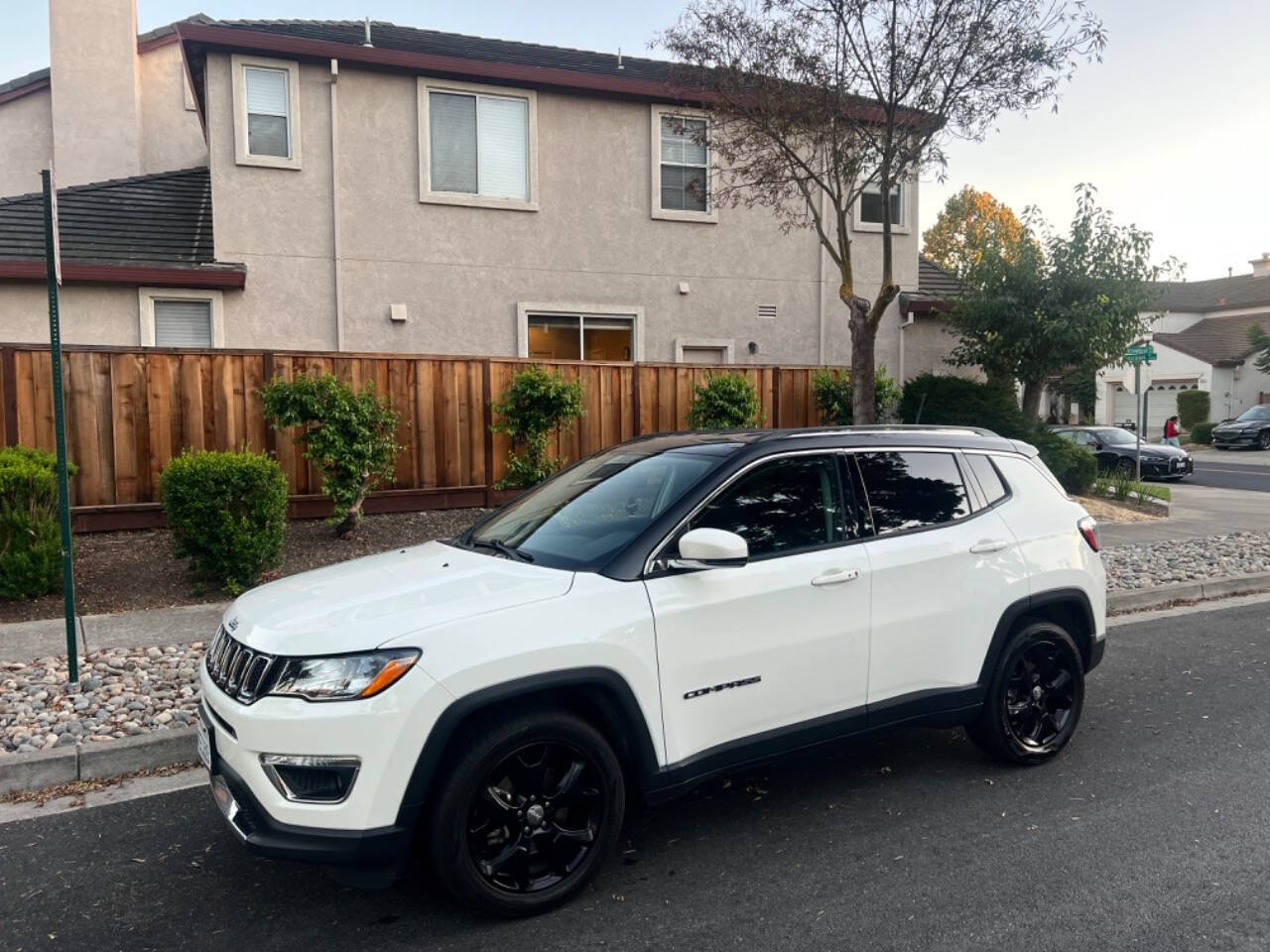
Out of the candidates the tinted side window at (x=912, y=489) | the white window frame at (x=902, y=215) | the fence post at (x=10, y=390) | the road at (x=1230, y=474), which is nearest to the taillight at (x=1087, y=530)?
the tinted side window at (x=912, y=489)

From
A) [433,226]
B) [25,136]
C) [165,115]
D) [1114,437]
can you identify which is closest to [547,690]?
[433,226]

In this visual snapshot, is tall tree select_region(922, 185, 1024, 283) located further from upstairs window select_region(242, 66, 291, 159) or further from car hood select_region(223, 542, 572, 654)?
car hood select_region(223, 542, 572, 654)

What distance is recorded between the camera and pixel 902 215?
16719 millimetres

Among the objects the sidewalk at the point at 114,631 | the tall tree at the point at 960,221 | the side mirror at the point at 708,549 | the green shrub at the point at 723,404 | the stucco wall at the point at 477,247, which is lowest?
the sidewalk at the point at 114,631

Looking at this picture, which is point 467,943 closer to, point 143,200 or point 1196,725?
point 1196,725

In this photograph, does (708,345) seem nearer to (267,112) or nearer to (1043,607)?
(267,112)

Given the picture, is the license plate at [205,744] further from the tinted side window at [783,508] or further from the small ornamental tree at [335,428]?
the small ornamental tree at [335,428]

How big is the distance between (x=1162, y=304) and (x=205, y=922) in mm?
62782

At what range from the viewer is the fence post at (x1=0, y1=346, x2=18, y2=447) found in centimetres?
930

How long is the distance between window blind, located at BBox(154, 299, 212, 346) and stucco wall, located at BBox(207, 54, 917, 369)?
0.34 metres

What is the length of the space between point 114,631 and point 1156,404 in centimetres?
4810

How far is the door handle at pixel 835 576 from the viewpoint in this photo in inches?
157

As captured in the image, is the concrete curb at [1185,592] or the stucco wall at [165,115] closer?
the concrete curb at [1185,592]

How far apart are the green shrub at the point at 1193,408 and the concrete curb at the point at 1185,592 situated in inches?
1446
